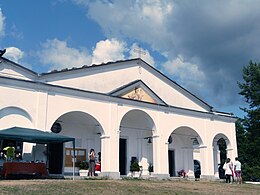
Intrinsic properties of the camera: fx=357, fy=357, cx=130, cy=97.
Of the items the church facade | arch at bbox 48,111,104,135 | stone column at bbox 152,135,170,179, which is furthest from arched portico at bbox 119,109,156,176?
arch at bbox 48,111,104,135

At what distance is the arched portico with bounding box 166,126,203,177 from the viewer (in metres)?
27.0

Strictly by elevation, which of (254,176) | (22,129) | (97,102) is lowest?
(254,176)

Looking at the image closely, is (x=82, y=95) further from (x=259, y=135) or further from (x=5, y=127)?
(x=259, y=135)

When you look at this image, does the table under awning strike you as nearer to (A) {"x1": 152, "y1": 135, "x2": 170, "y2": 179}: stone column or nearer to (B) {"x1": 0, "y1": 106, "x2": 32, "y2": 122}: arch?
(B) {"x1": 0, "y1": 106, "x2": 32, "y2": 122}: arch

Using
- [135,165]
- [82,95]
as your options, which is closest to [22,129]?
[82,95]

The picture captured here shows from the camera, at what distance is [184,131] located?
2708 centimetres

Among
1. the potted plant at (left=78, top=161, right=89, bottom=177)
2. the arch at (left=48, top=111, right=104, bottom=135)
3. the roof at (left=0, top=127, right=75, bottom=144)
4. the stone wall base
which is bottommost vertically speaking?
the stone wall base

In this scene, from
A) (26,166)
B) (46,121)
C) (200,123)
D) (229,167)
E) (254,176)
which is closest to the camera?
(26,166)

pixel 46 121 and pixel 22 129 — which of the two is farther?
pixel 46 121

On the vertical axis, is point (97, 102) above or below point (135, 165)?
above

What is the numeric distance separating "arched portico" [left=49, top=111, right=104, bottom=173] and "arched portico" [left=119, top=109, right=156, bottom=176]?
6.74 ft

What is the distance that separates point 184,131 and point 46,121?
1218cm

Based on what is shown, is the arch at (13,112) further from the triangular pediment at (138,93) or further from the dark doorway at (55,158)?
the triangular pediment at (138,93)

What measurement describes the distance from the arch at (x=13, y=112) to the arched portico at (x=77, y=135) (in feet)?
8.93
